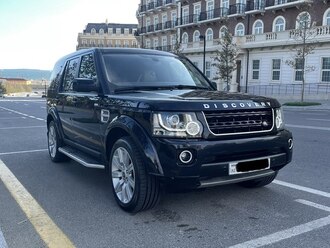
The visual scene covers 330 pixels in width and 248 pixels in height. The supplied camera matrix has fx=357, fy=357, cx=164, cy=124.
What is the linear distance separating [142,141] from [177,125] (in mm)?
429

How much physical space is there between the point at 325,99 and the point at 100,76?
28.2 metres

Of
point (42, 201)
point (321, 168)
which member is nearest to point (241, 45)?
point (321, 168)

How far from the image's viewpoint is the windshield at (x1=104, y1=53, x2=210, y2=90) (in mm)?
4887

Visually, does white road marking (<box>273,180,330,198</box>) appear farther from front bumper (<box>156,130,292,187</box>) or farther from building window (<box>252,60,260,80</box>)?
building window (<box>252,60,260,80</box>)

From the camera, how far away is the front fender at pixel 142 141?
366cm

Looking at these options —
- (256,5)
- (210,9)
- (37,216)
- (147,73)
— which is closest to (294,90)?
(256,5)

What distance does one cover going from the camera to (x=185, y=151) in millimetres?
3555

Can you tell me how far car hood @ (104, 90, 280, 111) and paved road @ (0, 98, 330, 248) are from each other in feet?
4.05

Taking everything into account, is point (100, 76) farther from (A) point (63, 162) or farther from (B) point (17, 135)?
(B) point (17, 135)

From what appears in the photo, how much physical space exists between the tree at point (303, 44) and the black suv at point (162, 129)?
24.2m

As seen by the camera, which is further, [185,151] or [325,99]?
[325,99]

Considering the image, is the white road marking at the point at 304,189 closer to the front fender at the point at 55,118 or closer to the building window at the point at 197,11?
the front fender at the point at 55,118

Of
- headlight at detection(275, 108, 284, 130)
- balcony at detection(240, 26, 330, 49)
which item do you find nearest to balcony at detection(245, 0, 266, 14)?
balcony at detection(240, 26, 330, 49)

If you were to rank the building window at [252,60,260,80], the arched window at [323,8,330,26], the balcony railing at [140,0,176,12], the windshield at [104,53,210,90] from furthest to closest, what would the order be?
the balcony railing at [140,0,176,12] → the building window at [252,60,260,80] → the arched window at [323,8,330,26] → the windshield at [104,53,210,90]
